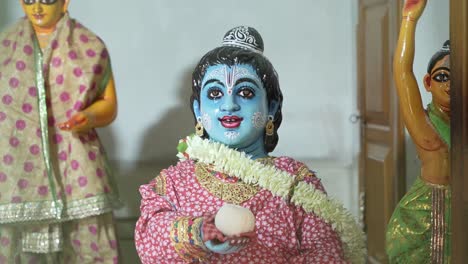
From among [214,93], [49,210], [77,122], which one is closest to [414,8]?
[214,93]

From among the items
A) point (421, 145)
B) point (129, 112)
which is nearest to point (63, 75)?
point (129, 112)

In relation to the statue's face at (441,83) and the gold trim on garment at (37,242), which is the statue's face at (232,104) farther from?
the gold trim on garment at (37,242)

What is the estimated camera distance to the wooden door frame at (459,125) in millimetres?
1035

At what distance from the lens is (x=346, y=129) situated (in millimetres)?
2066

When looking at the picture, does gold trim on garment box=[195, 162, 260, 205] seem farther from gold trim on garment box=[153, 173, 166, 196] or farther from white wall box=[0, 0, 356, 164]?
white wall box=[0, 0, 356, 164]

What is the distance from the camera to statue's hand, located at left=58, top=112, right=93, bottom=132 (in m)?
1.46

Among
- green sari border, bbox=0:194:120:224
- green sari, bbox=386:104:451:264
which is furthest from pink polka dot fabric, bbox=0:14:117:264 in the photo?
green sari, bbox=386:104:451:264

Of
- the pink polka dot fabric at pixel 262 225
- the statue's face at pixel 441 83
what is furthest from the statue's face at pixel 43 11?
the statue's face at pixel 441 83

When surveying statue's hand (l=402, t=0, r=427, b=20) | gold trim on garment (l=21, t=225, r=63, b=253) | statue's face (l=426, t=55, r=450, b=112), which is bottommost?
gold trim on garment (l=21, t=225, r=63, b=253)

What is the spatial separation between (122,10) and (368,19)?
751mm

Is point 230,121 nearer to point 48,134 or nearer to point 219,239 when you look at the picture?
point 219,239

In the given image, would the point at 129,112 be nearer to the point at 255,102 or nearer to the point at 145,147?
the point at 145,147

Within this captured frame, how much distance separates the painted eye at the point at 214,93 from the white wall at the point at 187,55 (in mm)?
680

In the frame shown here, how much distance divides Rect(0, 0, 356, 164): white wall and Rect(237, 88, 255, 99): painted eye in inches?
27.3
